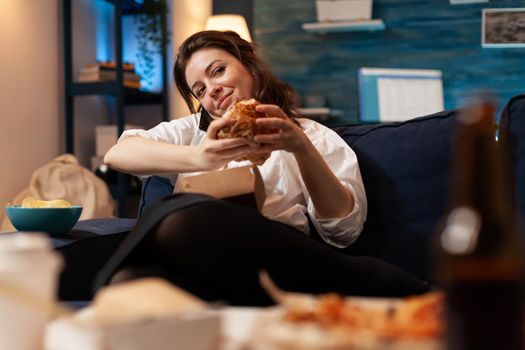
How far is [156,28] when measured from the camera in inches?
168

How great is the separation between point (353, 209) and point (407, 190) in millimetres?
155

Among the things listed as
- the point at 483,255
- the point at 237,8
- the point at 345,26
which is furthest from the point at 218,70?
the point at 237,8

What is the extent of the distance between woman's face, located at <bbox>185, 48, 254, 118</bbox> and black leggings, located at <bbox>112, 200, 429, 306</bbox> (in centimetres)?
76

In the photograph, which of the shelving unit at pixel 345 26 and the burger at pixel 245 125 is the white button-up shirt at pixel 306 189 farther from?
the shelving unit at pixel 345 26

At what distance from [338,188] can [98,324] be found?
3.49ft

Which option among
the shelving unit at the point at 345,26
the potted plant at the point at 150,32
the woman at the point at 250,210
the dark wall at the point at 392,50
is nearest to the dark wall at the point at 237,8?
the dark wall at the point at 392,50

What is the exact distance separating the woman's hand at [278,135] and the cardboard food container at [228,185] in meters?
0.09

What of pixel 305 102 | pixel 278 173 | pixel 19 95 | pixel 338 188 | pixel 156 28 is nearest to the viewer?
pixel 338 188

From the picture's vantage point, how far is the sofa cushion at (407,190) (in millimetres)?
1651

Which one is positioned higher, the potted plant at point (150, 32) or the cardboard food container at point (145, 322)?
the potted plant at point (150, 32)

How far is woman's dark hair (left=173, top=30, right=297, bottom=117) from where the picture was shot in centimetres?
196

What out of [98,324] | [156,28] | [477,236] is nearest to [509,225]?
[477,236]

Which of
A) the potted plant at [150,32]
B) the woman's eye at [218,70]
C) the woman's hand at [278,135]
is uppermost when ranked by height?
the potted plant at [150,32]

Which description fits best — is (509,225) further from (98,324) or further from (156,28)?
(156,28)
